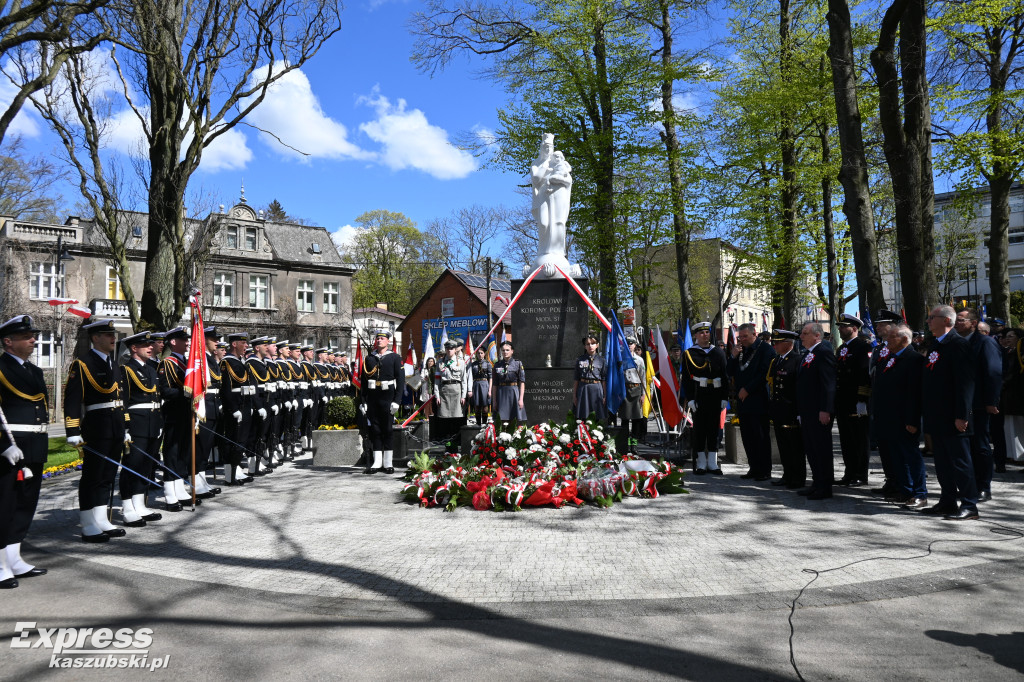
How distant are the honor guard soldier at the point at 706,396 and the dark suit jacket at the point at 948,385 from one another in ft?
11.1

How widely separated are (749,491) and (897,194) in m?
6.39

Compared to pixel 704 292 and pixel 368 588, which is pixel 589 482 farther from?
pixel 704 292

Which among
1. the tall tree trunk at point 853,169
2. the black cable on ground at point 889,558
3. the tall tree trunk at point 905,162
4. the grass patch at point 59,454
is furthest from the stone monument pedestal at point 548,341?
the grass patch at point 59,454

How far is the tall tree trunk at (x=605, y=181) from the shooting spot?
69.1 feet

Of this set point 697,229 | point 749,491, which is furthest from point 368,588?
point 697,229

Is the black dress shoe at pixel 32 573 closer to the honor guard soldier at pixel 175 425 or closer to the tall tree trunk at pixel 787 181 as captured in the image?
the honor guard soldier at pixel 175 425

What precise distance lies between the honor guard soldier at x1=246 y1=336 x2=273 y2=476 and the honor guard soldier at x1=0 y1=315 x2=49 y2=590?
15.3ft

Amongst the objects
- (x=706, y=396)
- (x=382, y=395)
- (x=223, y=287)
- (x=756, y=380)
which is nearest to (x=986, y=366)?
(x=756, y=380)

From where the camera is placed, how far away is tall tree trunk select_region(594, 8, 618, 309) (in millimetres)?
21062

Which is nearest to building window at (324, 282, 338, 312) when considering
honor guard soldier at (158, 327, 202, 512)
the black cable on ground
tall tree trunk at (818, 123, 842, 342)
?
tall tree trunk at (818, 123, 842, 342)

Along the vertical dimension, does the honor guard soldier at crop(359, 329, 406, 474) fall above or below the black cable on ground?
above

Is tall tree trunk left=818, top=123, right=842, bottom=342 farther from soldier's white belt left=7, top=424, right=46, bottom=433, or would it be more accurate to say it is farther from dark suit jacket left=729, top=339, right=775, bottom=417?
soldier's white belt left=7, top=424, right=46, bottom=433

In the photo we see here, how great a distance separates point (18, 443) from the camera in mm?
5707

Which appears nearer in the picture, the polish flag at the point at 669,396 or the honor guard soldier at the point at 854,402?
the honor guard soldier at the point at 854,402
